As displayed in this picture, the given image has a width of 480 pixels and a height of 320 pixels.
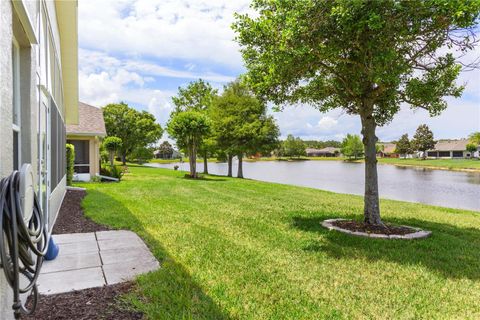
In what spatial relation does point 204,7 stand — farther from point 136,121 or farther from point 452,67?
point 136,121

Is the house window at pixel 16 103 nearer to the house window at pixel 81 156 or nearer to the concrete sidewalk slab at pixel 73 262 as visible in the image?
the concrete sidewalk slab at pixel 73 262

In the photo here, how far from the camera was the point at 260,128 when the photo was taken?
78.7 ft

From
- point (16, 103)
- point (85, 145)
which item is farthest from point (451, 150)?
point (16, 103)

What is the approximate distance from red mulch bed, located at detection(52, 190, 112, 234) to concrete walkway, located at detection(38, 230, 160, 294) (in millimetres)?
439

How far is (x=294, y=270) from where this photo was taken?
420cm

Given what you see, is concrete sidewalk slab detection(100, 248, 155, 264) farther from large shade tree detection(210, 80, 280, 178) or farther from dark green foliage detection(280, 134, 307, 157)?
dark green foliage detection(280, 134, 307, 157)

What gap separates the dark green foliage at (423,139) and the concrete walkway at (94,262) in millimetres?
76437

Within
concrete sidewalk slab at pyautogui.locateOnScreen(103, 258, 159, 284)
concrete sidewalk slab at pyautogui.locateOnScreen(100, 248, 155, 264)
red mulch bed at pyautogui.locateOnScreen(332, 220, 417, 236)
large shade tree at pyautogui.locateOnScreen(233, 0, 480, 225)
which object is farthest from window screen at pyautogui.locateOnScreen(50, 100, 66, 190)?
red mulch bed at pyautogui.locateOnScreen(332, 220, 417, 236)

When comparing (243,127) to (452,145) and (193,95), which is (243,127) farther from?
(452,145)

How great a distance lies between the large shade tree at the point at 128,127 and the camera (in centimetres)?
3753

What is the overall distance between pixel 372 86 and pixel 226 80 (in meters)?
20.6

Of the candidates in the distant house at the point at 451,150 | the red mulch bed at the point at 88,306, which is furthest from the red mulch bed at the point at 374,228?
the distant house at the point at 451,150

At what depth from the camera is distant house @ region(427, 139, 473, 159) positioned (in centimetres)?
7432

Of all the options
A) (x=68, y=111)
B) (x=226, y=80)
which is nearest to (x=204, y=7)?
(x=68, y=111)
